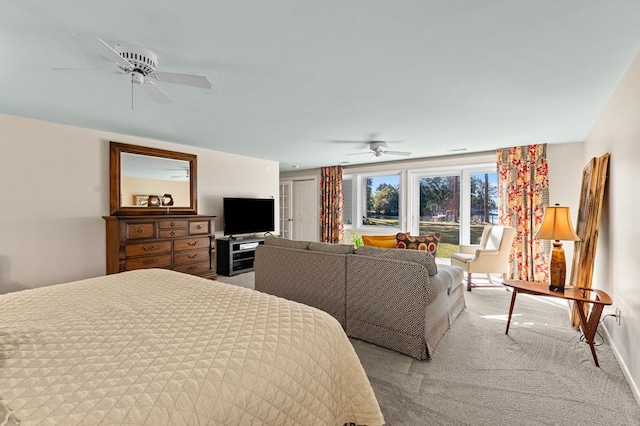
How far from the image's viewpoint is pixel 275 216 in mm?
6754

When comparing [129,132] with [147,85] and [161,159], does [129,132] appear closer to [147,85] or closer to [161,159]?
[161,159]

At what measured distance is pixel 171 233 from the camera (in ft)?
14.4

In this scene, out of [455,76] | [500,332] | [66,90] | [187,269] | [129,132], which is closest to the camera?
[455,76]

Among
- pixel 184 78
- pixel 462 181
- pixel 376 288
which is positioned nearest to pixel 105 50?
pixel 184 78

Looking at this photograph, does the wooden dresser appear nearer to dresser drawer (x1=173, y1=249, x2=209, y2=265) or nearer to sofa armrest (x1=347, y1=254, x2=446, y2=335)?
dresser drawer (x1=173, y1=249, x2=209, y2=265)

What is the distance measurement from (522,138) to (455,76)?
2774 millimetres

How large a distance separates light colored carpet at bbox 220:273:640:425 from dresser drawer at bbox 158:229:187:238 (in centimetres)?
319

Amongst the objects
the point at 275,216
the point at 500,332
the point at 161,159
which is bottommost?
the point at 500,332

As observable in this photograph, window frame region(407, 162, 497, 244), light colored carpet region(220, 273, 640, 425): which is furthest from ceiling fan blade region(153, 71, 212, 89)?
window frame region(407, 162, 497, 244)

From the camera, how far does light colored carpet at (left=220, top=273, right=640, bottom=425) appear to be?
1.72 metres

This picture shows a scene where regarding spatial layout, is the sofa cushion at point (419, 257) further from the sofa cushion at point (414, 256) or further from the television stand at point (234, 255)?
the television stand at point (234, 255)

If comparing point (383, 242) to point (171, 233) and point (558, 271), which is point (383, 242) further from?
point (171, 233)

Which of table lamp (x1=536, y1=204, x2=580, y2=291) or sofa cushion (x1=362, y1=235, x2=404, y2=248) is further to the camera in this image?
sofa cushion (x1=362, y1=235, x2=404, y2=248)

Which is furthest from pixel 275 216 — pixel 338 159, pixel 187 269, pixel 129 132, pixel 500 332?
pixel 500 332
